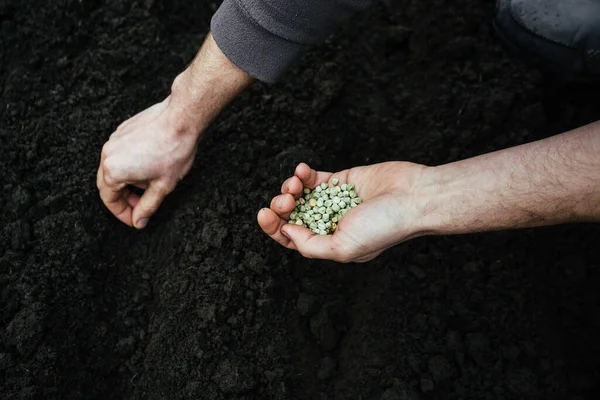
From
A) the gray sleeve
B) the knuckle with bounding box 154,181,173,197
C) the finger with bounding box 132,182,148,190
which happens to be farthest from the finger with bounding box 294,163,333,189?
the finger with bounding box 132,182,148,190

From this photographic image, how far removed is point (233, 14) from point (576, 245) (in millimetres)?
1876

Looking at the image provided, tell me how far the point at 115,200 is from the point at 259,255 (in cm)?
67

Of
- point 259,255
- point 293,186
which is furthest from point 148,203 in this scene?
point 293,186

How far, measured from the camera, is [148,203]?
8.11ft

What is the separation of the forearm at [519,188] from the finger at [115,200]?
4.14 feet

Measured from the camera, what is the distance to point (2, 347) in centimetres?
229

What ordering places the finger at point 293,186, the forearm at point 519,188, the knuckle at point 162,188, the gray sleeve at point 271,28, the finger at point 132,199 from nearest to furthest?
the forearm at point 519,188, the gray sleeve at point 271,28, the finger at point 293,186, the knuckle at point 162,188, the finger at point 132,199

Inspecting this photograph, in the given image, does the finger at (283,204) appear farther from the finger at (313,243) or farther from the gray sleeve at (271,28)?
the gray sleeve at (271,28)

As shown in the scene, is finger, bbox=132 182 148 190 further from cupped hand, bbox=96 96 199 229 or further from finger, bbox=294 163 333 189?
finger, bbox=294 163 333 189

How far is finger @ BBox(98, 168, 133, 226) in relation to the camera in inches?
96.0

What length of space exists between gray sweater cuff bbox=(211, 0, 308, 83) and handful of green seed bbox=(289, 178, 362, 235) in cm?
52

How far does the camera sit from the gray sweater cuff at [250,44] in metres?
2.13

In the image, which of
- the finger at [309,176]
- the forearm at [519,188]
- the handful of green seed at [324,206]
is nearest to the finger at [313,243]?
the handful of green seed at [324,206]

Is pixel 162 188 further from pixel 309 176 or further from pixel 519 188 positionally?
pixel 519 188
